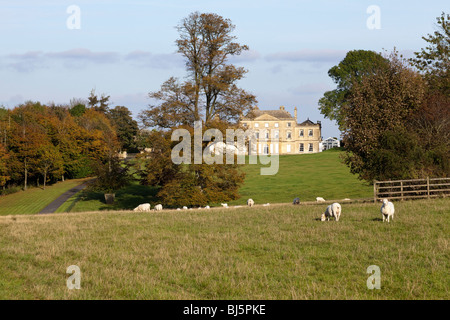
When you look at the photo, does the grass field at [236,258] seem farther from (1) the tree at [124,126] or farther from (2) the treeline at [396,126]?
(1) the tree at [124,126]

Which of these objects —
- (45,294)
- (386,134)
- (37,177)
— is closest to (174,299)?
(45,294)

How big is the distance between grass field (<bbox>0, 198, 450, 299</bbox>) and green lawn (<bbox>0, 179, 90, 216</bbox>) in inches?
1461

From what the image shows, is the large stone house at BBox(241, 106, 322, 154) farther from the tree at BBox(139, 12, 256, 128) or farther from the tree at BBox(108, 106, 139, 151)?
the tree at BBox(139, 12, 256, 128)

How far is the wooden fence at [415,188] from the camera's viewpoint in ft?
108

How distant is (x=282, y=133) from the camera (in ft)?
469

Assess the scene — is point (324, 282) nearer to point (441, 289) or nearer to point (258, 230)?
point (441, 289)

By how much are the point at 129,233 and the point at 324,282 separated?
12.2 metres

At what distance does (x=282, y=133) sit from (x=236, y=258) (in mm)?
128098

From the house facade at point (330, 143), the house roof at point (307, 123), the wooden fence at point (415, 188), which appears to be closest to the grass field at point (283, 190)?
the wooden fence at point (415, 188)

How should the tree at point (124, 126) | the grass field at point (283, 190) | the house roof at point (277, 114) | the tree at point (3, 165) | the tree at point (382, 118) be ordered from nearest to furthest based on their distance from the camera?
the tree at point (382, 118), the grass field at point (283, 190), the tree at point (3, 165), the tree at point (124, 126), the house roof at point (277, 114)

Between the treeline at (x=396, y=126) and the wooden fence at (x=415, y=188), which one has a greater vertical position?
the treeline at (x=396, y=126)

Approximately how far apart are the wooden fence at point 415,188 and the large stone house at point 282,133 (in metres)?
104
